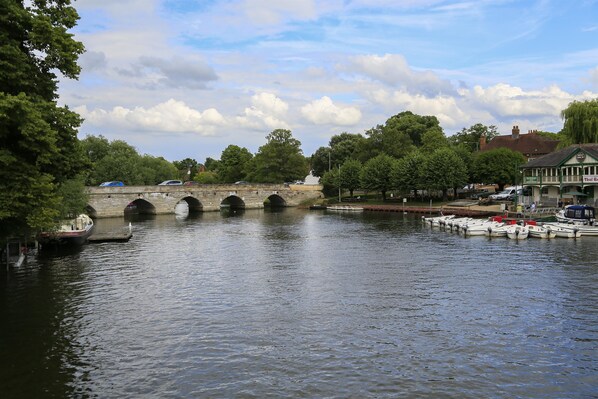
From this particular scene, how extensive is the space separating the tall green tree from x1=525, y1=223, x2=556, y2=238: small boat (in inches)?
1593

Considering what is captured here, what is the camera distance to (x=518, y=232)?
4800cm

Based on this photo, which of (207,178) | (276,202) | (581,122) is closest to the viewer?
(581,122)

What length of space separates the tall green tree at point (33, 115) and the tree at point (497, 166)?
7406 centimetres

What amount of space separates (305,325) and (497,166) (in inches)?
2855

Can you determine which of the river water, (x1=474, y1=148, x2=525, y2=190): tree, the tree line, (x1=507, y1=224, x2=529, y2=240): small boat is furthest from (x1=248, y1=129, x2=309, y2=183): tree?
the river water

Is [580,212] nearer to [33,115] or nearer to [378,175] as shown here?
[378,175]

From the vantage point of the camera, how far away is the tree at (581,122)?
69.3 meters

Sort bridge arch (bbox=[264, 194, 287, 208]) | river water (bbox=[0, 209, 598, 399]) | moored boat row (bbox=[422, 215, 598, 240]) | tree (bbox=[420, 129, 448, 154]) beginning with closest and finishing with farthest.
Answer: river water (bbox=[0, 209, 598, 399]) < moored boat row (bbox=[422, 215, 598, 240]) < tree (bbox=[420, 129, 448, 154]) < bridge arch (bbox=[264, 194, 287, 208])

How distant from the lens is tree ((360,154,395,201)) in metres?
97.8

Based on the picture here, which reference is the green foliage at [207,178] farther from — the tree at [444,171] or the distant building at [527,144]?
the tree at [444,171]

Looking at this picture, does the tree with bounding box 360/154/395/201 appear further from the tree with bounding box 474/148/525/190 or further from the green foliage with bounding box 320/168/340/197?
the tree with bounding box 474/148/525/190

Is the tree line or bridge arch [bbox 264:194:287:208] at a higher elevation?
the tree line

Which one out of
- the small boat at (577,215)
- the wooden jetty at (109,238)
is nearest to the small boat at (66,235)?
the wooden jetty at (109,238)

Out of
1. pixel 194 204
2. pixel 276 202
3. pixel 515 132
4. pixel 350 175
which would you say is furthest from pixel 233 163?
pixel 515 132
